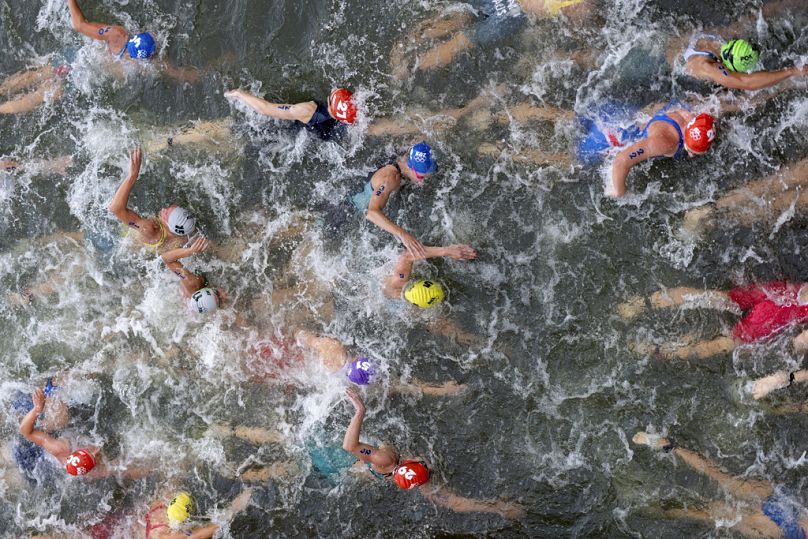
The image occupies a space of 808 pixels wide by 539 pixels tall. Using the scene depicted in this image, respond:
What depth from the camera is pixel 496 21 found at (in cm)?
705

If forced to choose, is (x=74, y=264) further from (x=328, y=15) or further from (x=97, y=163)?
(x=328, y=15)

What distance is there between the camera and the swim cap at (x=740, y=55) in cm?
584

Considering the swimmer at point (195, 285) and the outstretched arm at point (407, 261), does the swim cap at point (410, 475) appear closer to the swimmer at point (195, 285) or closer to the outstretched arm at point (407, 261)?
the outstretched arm at point (407, 261)

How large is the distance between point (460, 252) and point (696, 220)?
7.80 ft

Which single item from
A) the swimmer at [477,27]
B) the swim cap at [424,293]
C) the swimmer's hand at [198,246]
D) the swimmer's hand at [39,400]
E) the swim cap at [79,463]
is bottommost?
the swim cap at [79,463]

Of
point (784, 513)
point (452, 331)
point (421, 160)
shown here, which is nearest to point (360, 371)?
point (452, 331)

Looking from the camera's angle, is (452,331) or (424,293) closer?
(424,293)

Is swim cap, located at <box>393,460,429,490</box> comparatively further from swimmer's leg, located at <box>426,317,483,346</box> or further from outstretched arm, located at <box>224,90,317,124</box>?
outstretched arm, located at <box>224,90,317,124</box>

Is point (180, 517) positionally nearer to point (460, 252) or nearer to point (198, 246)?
point (198, 246)

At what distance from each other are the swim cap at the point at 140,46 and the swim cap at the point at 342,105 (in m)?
2.33

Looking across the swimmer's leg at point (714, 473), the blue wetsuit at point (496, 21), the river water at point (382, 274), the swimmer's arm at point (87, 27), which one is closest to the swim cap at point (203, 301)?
the river water at point (382, 274)

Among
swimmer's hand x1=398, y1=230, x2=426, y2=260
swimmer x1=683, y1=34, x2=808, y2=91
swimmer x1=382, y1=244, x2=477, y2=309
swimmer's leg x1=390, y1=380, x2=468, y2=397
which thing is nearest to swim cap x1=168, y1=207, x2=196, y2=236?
swimmer x1=382, y1=244, x2=477, y2=309

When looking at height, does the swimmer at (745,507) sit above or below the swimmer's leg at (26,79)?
below

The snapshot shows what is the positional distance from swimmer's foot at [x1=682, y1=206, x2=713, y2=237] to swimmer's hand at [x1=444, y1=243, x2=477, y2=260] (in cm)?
214
